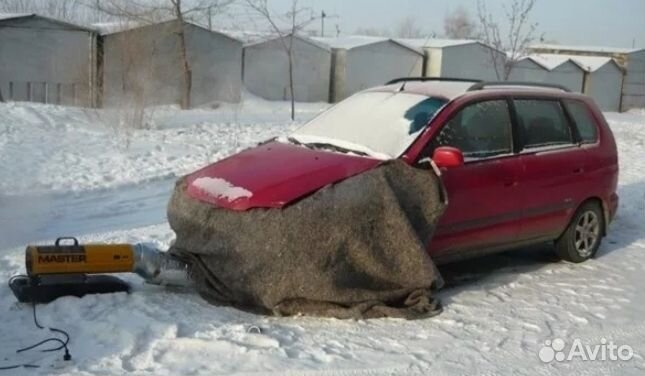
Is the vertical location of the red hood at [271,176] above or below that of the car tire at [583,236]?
above

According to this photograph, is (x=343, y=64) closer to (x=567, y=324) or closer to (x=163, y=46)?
(x=163, y=46)

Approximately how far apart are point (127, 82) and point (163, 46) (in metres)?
5.85

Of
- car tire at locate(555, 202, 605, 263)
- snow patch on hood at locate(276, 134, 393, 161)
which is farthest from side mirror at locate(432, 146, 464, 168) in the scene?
car tire at locate(555, 202, 605, 263)

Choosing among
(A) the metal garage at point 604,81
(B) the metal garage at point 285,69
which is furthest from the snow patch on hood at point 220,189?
(A) the metal garage at point 604,81

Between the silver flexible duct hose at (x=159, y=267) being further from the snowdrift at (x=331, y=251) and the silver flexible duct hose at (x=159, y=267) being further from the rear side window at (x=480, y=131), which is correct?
the rear side window at (x=480, y=131)

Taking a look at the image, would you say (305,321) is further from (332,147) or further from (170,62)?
(170,62)

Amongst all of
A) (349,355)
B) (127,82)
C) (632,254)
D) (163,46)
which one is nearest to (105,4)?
(163,46)

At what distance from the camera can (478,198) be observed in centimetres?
571

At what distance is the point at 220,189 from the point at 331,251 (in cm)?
92

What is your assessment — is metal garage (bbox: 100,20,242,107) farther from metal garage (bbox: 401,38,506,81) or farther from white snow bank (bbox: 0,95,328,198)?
metal garage (bbox: 401,38,506,81)

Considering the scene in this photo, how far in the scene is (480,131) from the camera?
19.5 ft

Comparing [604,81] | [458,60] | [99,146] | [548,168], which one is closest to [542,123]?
[548,168]

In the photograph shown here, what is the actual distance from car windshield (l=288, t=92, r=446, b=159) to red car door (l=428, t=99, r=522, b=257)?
0.23 meters

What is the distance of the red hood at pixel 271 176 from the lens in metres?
4.89
